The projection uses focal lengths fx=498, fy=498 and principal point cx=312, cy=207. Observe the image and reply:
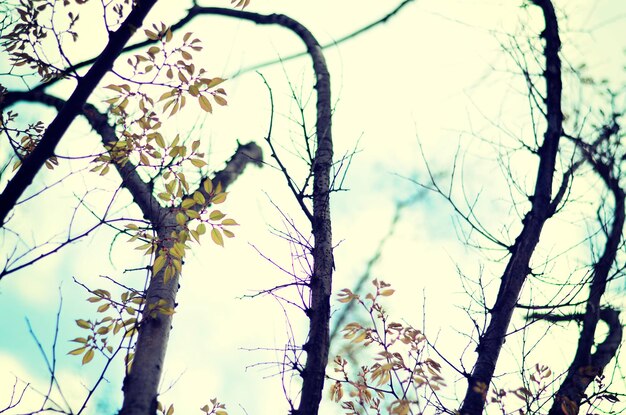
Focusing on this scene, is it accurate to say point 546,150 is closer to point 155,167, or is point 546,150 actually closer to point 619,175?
point 619,175

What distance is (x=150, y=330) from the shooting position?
3.22 m

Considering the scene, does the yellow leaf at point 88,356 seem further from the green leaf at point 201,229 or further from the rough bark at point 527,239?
the rough bark at point 527,239

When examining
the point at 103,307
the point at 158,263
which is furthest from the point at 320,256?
the point at 103,307

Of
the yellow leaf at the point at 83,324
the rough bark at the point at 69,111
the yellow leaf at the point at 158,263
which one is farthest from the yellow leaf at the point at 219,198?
the yellow leaf at the point at 83,324

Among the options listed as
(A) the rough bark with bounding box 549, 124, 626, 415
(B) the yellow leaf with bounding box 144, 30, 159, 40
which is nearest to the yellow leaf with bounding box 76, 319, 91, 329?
(B) the yellow leaf with bounding box 144, 30, 159, 40

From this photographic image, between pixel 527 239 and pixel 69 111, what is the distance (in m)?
3.38

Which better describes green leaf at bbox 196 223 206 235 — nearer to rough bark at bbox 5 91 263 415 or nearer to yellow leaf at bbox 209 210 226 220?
yellow leaf at bbox 209 210 226 220

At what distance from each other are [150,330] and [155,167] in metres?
1.11

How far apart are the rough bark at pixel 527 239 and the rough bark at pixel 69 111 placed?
9.75ft

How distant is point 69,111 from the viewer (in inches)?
103

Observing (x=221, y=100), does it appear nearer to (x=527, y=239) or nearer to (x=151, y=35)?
(x=151, y=35)

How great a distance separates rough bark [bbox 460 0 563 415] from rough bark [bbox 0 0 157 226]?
297 centimetres

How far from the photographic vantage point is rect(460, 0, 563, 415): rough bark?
11.4 feet

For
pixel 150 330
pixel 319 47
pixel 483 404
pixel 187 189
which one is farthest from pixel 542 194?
pixel 150 330
